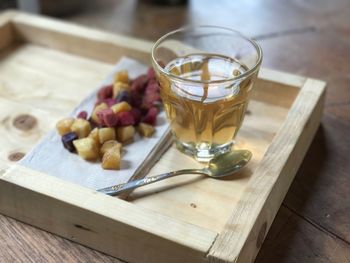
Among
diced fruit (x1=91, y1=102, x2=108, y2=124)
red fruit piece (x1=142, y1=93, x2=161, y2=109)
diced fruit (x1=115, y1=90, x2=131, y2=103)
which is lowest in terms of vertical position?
red fruit piece (x1=142, y1=93, x2=161, y2=109)

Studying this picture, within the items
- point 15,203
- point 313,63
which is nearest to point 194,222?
point 15,203

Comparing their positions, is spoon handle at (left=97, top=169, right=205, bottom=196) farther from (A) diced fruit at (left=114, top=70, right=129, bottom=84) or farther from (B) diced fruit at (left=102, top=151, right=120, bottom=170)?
(A) diced fruit at (left=114, top=70, right=129, bottom=84)

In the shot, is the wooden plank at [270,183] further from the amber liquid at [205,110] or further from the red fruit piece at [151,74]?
the red fruit piece at [151,74]

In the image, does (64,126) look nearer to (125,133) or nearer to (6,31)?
(125,133)

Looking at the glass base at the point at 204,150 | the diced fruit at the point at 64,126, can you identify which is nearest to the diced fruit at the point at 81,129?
the diced fruit at the point at 64,126

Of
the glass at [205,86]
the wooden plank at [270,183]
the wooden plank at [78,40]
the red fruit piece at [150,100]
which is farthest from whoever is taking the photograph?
the wooden plank at [78,40]

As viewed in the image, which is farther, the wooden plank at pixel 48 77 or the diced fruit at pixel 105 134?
the wooden plank at pixel 48 77

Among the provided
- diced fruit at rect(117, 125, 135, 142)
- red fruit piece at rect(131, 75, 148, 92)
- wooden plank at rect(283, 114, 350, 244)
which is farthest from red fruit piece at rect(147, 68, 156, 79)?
wooden plank at rect(283, 114, 350, 244)

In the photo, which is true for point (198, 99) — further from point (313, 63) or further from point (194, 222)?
point (313, 63)
